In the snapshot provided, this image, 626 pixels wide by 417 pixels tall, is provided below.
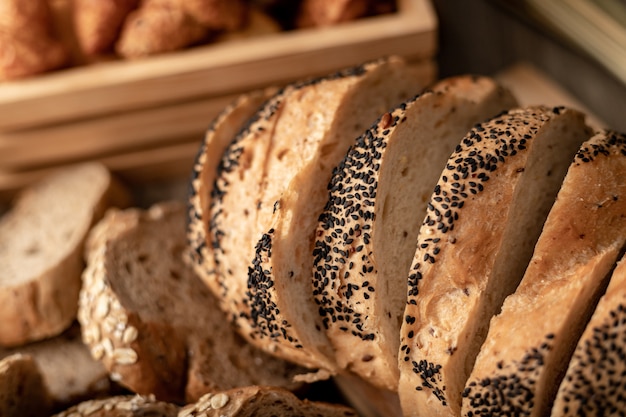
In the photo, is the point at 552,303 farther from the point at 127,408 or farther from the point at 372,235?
the point at 127,408

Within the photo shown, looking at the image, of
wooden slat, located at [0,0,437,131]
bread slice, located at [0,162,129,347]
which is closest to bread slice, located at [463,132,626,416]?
wooden slat, located at [0,0,437,131]

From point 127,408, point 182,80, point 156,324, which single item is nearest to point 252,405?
point 127,408

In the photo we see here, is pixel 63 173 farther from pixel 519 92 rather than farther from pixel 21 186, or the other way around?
pixel 519 92

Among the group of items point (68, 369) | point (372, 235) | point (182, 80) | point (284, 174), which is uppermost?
point (182, 80)

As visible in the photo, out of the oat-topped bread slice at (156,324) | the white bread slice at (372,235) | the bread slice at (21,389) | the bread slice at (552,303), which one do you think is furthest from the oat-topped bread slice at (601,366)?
the bread slice at (21,389)

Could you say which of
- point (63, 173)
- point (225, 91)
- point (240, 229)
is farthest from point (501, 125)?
point (63, 173)

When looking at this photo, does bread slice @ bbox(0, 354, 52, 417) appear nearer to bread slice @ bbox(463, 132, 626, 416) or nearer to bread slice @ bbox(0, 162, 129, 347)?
bread slice @ bbox(0, 162, 129, 347)
